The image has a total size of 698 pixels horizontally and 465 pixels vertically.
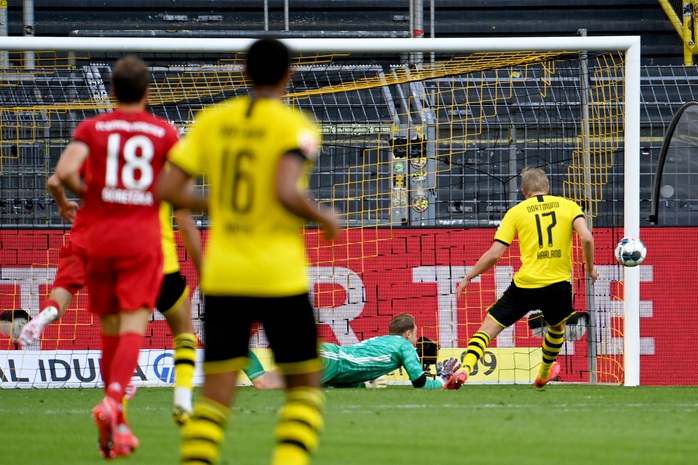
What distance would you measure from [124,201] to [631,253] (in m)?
5.94

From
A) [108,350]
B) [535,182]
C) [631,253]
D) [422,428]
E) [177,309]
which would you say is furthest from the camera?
[631,253]

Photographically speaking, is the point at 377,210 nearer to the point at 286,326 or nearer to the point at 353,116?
the point at 353,116

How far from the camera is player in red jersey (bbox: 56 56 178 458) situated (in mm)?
5445

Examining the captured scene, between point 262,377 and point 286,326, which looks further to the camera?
point 262,377

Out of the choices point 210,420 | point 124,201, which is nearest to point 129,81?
point 124,201

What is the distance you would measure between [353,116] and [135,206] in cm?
846

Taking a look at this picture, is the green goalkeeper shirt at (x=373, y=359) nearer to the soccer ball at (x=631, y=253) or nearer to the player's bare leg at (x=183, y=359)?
the soccer ball at (x=631, y=253)

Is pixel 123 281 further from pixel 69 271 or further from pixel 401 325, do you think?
pixel 401 325

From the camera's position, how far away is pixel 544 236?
10023 mm

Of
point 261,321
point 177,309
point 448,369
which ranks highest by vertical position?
point 261,321

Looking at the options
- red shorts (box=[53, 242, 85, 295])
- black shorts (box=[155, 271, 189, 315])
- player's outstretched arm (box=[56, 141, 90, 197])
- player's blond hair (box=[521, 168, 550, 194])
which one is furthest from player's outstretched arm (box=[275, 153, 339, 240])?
player's blond hair (box=[521, 168, 550, 194])

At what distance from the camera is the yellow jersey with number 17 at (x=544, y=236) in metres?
9.98

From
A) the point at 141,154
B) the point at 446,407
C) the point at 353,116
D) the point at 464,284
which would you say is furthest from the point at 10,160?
the point at 141,154

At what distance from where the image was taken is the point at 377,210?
1177 centimetres
